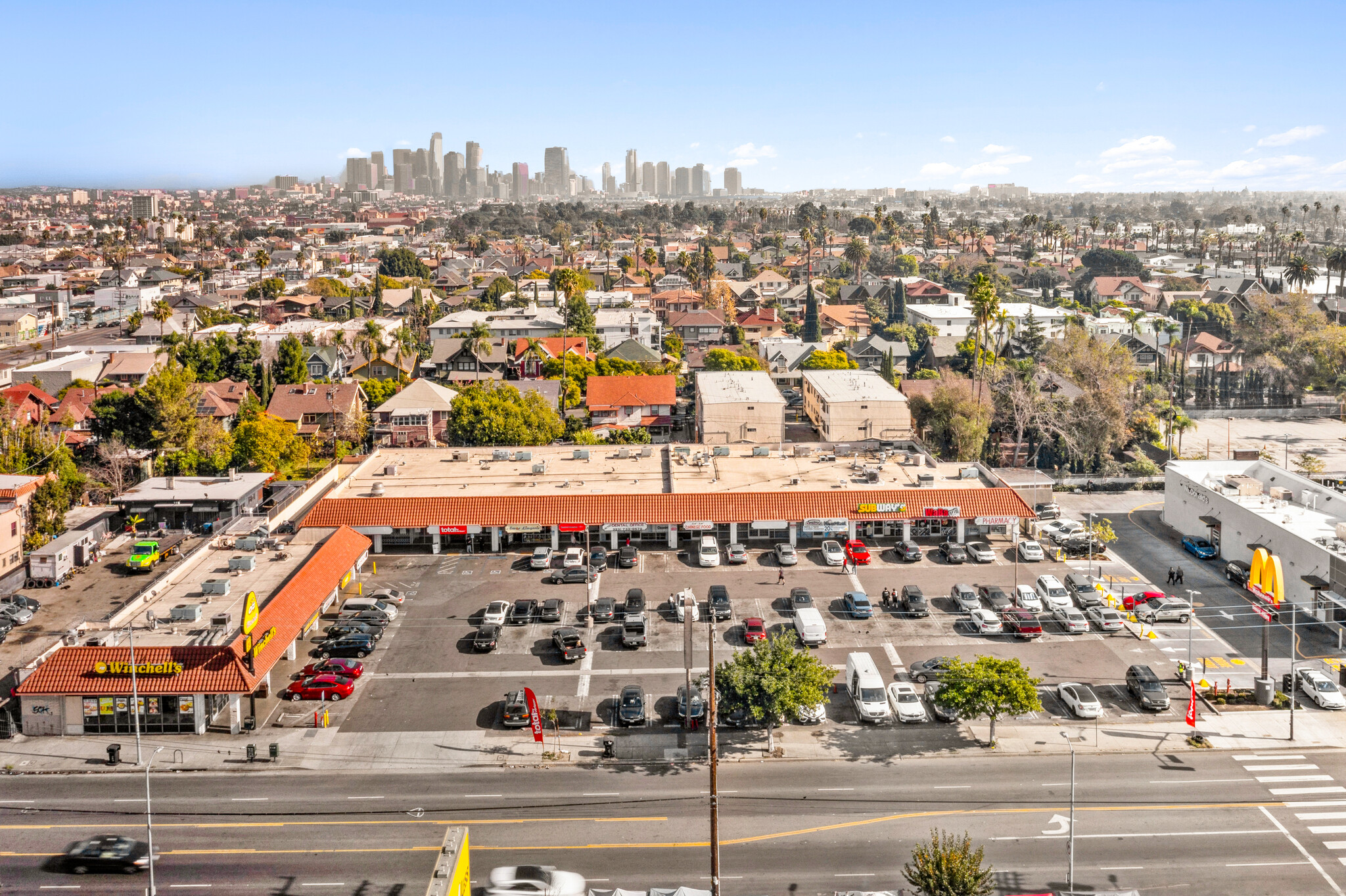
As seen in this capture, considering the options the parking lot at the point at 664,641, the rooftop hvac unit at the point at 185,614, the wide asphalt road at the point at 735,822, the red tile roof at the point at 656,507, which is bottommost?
the wide asphalt road at the point at 735,822

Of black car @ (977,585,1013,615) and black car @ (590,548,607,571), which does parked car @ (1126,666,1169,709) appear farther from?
black car @ (590,548,607,571)

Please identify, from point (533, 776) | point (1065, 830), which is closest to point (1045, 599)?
point (1065, 830)

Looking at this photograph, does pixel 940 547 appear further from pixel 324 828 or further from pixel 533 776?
pixel 324 828

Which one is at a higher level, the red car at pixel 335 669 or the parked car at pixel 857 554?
the parked car at pixel 857 554

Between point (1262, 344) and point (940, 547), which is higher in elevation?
point (1262, 344)

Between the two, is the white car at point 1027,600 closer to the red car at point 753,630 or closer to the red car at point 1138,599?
the red car at point 1138,599

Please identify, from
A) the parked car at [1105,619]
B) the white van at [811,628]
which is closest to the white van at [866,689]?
the white van at [811,628]

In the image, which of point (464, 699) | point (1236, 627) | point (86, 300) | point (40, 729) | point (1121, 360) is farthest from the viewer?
point (86, 300)
